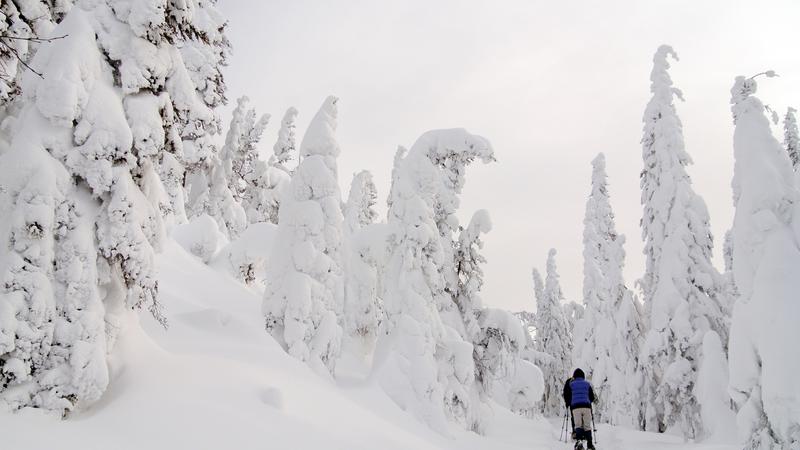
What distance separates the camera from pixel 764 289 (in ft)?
30.0

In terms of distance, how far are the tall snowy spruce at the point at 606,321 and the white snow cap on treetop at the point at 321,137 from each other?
16886mm

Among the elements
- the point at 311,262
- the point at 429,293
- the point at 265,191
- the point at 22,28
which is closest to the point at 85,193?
the point at 22,28

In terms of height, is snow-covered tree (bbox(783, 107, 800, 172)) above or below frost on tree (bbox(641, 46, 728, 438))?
above

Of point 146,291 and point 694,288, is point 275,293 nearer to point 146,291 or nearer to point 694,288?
Answer: point 146,291

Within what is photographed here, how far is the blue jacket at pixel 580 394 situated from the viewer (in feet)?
44.3

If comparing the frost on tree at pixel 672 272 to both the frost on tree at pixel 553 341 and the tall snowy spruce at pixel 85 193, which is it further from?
the frost on tree at pixel 553 341

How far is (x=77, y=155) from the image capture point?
6488mm

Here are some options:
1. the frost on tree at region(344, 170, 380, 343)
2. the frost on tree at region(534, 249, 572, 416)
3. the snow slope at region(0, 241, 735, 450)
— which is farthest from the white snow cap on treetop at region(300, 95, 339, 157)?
the frost on tree at region(534, 249, 572, 416)

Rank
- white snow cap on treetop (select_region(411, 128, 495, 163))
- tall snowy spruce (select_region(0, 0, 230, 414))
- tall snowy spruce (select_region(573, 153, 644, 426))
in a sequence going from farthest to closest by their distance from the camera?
tall snowy spruce (select_region(573, 153, 644, 426)), white snow cap on treetop (select_region(411, 128, 495, 163)), tall snowy spruce (select_region(0, 0, 230, 414))

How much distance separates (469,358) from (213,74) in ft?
38.5

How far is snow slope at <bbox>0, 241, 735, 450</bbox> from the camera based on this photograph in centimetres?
547

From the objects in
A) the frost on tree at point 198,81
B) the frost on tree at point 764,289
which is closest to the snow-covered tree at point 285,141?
the frost on tree at point 198,81

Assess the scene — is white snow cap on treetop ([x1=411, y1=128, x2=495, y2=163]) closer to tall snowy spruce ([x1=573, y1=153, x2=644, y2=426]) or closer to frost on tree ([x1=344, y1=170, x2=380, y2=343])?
frost on tree ([x1=344, y1=170, x2=380, y2=343])

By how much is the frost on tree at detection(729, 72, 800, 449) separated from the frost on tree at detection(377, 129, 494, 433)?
796 centimetres
